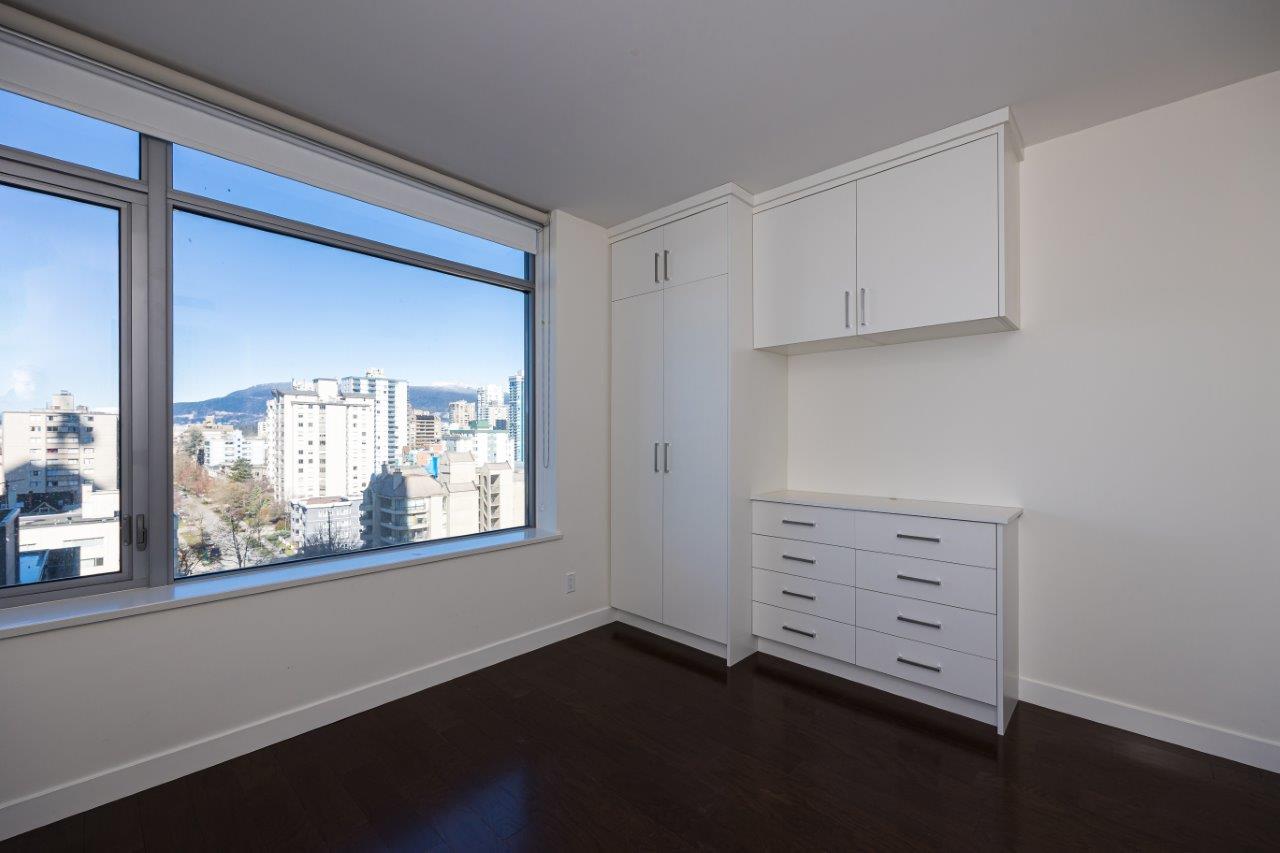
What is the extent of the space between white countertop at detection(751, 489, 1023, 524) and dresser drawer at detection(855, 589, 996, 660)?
1.34 feet

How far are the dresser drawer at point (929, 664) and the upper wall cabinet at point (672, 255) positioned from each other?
2.10 m

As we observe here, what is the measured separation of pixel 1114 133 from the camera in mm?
2416

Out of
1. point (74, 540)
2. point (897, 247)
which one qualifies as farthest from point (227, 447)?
point (897, 247)

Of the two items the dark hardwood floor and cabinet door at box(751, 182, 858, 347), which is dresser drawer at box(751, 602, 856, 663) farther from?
cabinet door at box(751, 182, 858, 347)

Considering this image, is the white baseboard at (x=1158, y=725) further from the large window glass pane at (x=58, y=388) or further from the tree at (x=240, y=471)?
the large window glass pane at (x=58, y=388)

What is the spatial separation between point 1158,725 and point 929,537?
3.70 ft

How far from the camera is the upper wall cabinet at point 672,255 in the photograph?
10.3 ft

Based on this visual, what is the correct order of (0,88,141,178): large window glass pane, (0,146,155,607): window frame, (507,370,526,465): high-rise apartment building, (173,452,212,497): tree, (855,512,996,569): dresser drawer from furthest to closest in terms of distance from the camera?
1. (507,370,526,465): high-rise apartment building
2. (855,512,996,569): dresser drawer
3. (173,452,212,497): tree
4. (0,146,155,607): window frame
5. (0,88,141,178): large window glass pane

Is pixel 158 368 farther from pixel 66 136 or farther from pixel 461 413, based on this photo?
pixel 461 413

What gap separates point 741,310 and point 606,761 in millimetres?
2322

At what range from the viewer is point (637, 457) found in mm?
3516

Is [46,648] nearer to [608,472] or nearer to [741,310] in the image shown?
[608,472]

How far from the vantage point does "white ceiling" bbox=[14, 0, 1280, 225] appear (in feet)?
5.95

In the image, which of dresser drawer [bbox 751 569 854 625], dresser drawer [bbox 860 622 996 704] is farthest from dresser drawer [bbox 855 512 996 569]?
dresser drawer [bbox 860 622 996 704]
